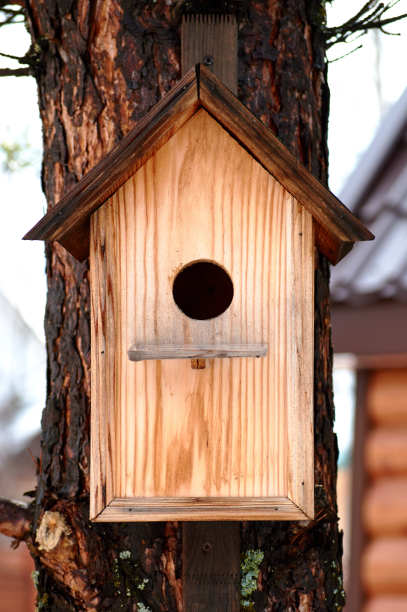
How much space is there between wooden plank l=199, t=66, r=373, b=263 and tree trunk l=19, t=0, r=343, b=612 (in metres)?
0.39

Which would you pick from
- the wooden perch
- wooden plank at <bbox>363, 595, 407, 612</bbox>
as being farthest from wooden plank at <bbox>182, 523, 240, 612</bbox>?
wooden plank at <bbox>363, 595, 407, 612</bbox>

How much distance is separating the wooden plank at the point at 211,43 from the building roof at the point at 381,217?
1922 mm

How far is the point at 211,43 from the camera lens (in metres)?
2.02

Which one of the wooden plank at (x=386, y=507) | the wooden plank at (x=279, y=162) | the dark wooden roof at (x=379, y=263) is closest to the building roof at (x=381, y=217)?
the dark wooden roof at (x=379, y=263)

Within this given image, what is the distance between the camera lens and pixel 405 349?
376cm

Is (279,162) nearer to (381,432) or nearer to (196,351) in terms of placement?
(196,351)

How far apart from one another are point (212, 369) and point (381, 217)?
258 centimetres

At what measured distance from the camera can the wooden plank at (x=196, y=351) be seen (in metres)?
1.63

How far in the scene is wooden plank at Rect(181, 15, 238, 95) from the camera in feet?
6.62

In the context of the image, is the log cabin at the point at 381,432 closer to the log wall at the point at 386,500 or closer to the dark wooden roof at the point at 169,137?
the log wall at the point at 386,500

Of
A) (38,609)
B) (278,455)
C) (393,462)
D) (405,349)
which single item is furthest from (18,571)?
(278,455)

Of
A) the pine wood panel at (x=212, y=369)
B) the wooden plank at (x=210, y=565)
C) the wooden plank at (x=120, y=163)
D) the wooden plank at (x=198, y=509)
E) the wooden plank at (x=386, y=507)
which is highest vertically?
the wooden plank at (x=120, y=163)

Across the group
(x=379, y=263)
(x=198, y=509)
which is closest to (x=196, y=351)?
(x=198, y=509)

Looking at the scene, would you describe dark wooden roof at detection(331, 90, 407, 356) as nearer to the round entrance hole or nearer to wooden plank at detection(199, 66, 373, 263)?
the round entrance hole
